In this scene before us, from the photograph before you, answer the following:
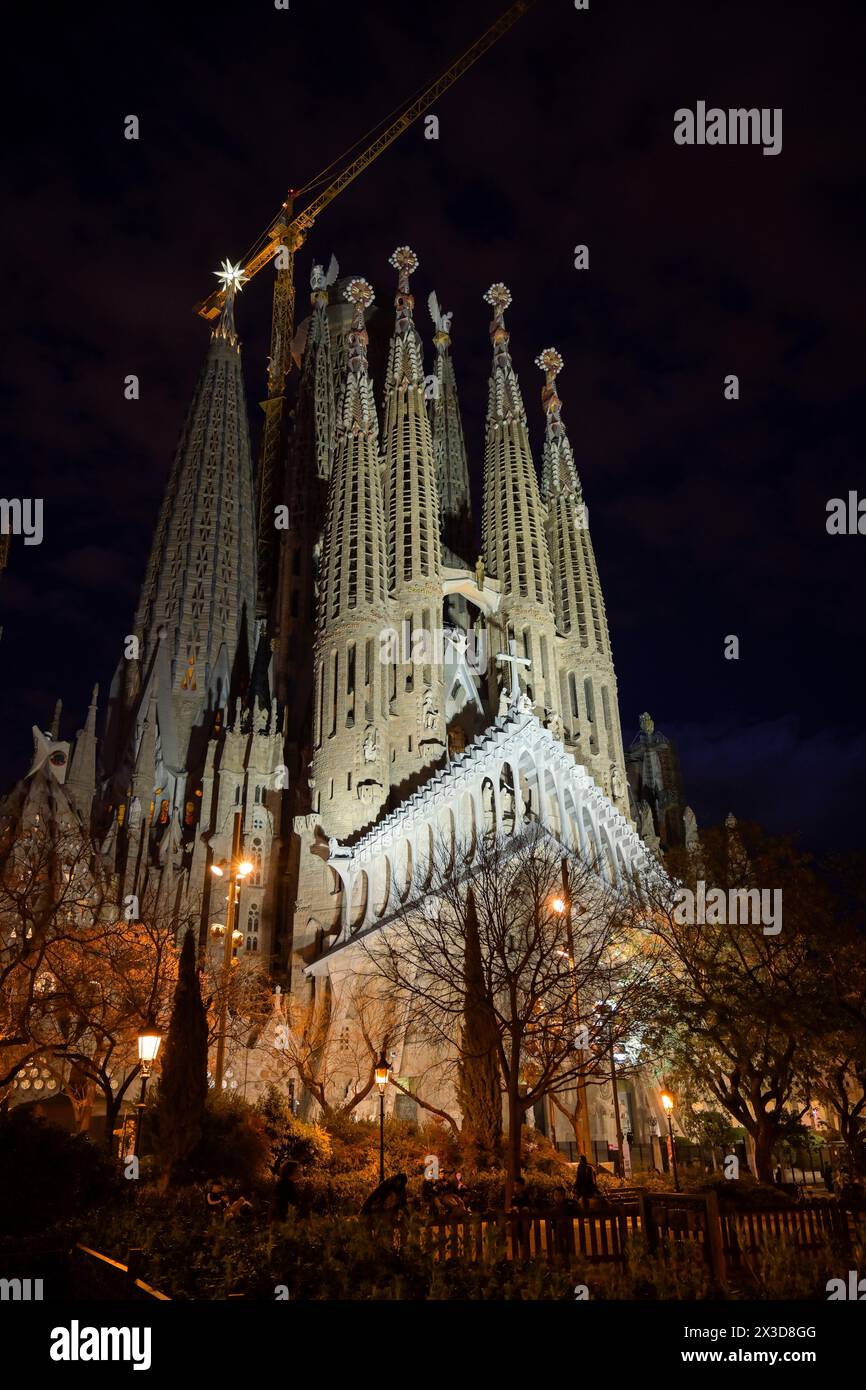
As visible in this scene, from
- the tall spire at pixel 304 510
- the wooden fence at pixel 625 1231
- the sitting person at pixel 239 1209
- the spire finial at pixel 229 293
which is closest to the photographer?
the wooden fence at pixel 625 1231

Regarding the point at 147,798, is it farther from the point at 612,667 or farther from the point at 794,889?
the point at 794,889

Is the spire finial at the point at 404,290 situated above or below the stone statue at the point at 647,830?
above

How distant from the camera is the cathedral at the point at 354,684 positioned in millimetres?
51094

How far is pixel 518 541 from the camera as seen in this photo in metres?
69.6

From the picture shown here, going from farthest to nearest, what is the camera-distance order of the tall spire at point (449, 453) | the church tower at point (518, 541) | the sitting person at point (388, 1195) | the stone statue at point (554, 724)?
the tall spire at point (449, 453) → the church tower at point (518, 541) → the stone statue at point (554, 724) → the sitting person at point (388, 1195)

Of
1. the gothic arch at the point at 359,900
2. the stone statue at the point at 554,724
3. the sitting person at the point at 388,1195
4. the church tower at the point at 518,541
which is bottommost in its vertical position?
the sitting person at the point at 388,1195

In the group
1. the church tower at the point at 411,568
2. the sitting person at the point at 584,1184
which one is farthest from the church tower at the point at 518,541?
the sitting person at the point at 584,1184

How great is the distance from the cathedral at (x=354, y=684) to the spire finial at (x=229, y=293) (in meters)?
6.14

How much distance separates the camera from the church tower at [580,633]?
6544 centimetres

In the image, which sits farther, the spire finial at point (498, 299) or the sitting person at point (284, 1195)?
the spire finial at point (498, 299)

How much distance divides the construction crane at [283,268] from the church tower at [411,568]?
22458mm

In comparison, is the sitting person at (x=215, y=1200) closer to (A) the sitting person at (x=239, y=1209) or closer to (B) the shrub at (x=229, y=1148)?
(A) the sitting person at (x=239, y=1209)

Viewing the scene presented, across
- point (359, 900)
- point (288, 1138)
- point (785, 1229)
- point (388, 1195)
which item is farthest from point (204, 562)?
point (785, 1229)

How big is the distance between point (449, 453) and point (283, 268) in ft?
130
